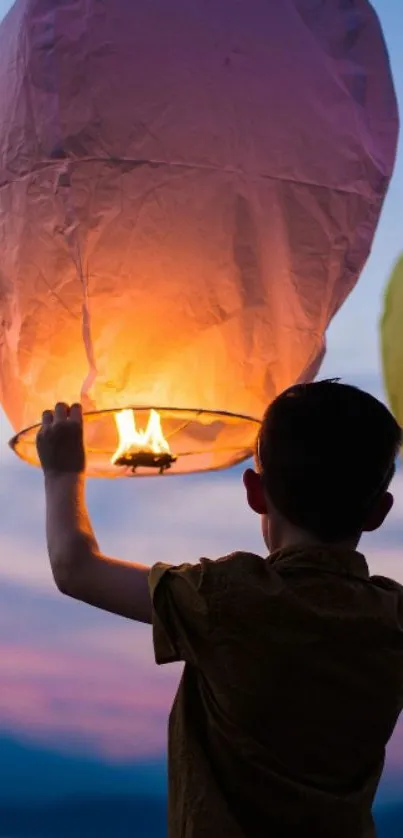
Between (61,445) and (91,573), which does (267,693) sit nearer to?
(91,573)

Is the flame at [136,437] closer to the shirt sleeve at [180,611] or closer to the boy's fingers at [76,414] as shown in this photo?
the boy's fingers at [76,414]

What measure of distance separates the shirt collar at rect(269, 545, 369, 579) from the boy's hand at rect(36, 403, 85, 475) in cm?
18

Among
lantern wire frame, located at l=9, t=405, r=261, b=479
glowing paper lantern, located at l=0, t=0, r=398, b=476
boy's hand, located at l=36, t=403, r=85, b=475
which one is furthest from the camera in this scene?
lantern wire frame, located at l=9, t=405, r=261, b=479

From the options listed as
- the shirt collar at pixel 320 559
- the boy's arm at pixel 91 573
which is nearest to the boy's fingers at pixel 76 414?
the boy's arm at pixel 91 573

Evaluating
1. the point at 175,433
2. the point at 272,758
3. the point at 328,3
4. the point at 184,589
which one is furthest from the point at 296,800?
the point at 328,3

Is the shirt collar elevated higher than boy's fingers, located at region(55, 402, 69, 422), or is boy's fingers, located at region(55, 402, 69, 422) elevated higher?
the shirt collar

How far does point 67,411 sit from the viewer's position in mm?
895

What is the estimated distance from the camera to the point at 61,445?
854 millimetres

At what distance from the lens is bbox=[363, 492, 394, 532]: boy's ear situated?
2.58 ft

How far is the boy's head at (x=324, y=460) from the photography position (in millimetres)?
752

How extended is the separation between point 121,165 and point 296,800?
22.2 inches

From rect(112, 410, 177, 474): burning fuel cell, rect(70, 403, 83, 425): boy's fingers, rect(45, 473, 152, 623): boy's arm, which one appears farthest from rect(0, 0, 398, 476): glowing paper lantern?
rect(45, 473, 152, 623): boy's arm

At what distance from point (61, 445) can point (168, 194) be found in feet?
0.90

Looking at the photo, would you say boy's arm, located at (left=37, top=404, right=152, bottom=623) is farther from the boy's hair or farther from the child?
the boy's hair
